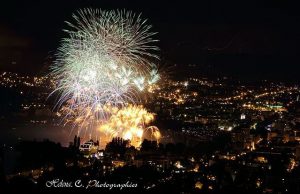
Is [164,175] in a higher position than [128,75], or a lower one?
lower

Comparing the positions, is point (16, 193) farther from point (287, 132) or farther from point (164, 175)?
point (287, 132)

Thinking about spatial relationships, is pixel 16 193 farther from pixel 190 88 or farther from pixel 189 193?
pixel 190 88

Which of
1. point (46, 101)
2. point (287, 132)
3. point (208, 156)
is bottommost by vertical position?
point (208, 156)

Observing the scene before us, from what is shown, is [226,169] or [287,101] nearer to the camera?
[226,169]

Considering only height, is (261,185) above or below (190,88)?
below

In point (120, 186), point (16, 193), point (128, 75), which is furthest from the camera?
point (128, 75)

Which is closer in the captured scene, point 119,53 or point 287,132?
point 119,53

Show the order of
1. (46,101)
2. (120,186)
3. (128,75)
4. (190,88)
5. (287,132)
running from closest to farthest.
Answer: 1. (120,186)
2. (128,75)
3. (287,132)
4. (46,101)
5. (190,88)

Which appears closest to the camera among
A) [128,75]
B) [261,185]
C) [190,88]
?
[261,185]

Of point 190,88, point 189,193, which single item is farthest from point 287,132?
point 190,88

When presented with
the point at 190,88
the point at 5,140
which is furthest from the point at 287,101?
the point at 5,140
